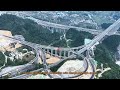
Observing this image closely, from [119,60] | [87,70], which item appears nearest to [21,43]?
[87,70]

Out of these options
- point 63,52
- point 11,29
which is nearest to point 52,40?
point 63,52

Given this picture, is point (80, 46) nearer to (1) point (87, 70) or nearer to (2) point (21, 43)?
(1) point (87, 70)

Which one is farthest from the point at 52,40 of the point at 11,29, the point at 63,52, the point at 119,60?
the point at 119,60

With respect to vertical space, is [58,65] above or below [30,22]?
below
